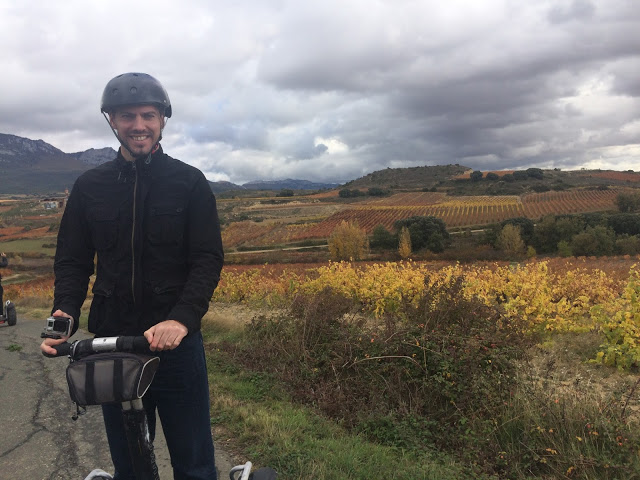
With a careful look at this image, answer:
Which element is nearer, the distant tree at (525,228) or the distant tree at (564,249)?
the distant tree at (564,249)

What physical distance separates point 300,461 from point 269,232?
71919 millimetres

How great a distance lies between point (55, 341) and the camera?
179 centimetres

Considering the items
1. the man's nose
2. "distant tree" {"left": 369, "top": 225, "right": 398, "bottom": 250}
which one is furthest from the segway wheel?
"distant tree" {"left": 369, "top": 225, "right": 398, "bottom": 250}

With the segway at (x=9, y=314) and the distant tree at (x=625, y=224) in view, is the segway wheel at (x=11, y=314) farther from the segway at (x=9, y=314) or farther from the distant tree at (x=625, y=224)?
the distant tree at (x=625, y=224)

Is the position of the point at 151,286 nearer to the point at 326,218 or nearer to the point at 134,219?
the point at 134,219

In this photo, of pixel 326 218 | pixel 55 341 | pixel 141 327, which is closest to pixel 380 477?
pixel 141 327

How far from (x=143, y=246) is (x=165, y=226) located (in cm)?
14

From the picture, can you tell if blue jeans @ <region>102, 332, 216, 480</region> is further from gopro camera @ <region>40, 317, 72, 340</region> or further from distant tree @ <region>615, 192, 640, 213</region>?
distant tree @ <region>615, 192, 640, 213</region>

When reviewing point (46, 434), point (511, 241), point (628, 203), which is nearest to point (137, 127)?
point (46, 434)

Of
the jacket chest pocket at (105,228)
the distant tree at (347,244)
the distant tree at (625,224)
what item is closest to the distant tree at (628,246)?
the distant tree at (625,224)

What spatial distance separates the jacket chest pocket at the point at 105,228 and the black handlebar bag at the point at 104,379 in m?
0.58

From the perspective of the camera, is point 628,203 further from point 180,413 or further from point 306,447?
point 180,413

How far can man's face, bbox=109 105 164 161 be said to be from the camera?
193 cm

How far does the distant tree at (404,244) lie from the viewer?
51209mm
